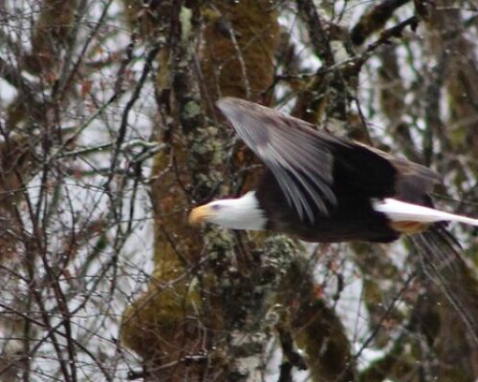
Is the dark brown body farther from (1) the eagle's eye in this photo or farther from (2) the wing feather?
(1) the eagle's eye

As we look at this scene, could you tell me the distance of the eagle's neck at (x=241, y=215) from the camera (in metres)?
6.31

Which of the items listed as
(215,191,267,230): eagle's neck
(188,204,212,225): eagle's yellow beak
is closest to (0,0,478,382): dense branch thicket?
(188,204,212,225): eagle's yellow beak

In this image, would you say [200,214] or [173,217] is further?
[173,217]

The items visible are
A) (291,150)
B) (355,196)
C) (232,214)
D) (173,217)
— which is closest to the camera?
(291,150)

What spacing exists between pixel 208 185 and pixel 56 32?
0.94 metres

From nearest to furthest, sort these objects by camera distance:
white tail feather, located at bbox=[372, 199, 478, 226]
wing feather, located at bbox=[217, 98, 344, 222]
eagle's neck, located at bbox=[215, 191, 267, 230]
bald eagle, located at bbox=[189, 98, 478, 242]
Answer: wing feather, located at bbox=[217, 98, 344, 222]
bald eagle, located at bbox=[189, 98, 478, 242]
white tail feather, located at bbox=[372, 199, 478, 226]
eagle's neck, located at bbox=[215, 191, 267, 230]

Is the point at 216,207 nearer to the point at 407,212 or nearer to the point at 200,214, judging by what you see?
the point at 200,214

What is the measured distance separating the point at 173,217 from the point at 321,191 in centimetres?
168

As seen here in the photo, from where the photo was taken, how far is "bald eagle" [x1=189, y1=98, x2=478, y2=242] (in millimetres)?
6043

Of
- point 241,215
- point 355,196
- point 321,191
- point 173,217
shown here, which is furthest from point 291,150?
point 173,217

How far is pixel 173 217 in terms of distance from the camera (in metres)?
7.70

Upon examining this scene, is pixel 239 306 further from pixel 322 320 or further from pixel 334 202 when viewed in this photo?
pixel 322 320

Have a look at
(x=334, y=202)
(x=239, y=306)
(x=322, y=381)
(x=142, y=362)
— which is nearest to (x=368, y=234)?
(x=334, y=202)

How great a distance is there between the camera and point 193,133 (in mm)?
6844
